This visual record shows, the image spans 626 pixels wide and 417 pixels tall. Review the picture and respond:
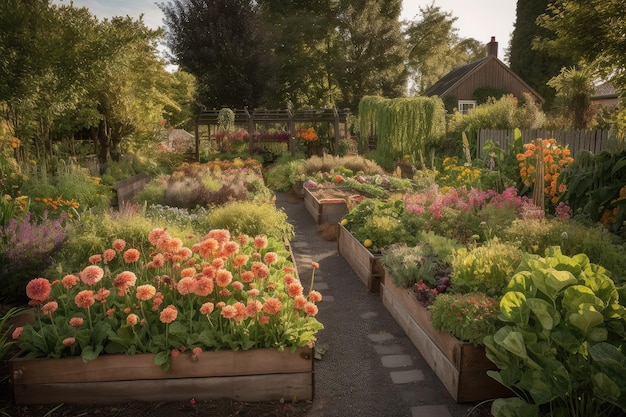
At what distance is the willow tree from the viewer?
14.5 meters

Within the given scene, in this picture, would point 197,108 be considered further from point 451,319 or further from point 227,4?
point 451,319

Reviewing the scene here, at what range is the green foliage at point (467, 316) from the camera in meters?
3.10

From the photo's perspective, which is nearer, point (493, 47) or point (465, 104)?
point (465, 104)

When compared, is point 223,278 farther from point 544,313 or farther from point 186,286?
point 544,313

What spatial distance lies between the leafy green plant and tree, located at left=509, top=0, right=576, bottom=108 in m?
28.9

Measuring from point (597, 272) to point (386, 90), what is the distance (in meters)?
26.5

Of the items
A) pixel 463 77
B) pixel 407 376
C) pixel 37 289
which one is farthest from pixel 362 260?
pixel 463 77

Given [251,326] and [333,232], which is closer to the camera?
[251,326]

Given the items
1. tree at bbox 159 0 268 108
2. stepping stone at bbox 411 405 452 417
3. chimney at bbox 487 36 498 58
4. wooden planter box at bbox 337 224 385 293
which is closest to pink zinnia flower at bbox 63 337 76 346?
stepping stone at bbox 411 405 452 417

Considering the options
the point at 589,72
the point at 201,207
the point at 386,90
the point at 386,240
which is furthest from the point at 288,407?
the point at 386,90

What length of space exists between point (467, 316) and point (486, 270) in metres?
0.63

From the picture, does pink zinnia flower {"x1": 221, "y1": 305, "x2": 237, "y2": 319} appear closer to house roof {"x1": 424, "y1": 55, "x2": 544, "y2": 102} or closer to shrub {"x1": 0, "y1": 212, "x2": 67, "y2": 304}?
shrub {"x1": 0, "y1": 212, "x2": 67, "y2": 304}

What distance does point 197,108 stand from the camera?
2180 cm

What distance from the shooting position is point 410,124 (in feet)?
47.7
